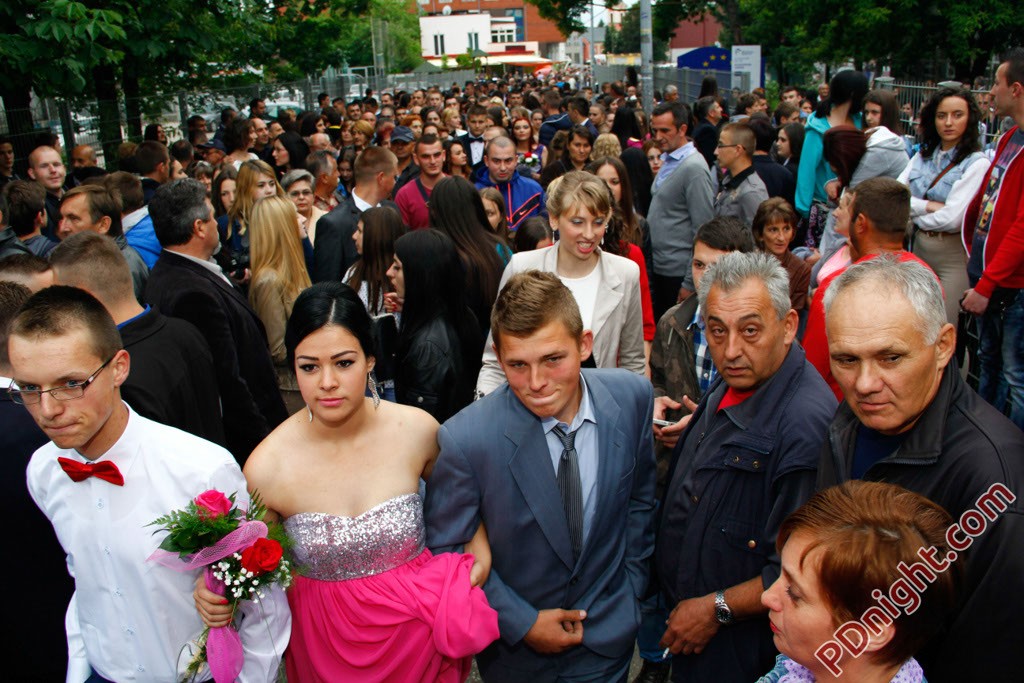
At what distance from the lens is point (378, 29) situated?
40.2 metres

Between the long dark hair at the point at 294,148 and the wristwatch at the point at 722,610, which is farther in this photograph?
the long dark hair at the point at 294,148

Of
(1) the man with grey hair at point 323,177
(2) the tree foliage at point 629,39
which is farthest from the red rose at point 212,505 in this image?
(2) the tree foliage at point 629,39

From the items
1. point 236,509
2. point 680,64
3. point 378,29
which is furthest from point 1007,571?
point 378,29

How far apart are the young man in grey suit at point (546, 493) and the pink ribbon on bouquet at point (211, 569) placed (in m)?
0.62

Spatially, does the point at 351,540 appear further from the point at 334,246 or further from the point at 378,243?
the point at 334,246

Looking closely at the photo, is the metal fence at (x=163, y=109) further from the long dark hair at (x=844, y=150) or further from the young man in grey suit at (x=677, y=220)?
the long dark hair at (x=844, y=150)

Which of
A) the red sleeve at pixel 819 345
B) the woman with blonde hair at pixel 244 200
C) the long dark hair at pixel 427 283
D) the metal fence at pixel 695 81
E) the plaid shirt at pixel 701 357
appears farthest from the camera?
the metal fence at pixel 695 81

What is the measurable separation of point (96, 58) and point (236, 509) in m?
8.28

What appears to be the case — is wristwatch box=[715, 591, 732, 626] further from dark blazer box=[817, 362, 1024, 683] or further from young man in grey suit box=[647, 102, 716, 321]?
young man in grey suit box=[647, 102, 716, 321]

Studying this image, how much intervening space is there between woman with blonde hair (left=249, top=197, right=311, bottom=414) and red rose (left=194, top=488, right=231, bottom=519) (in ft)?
9.69

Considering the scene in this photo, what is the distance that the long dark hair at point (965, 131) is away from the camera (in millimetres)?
6047

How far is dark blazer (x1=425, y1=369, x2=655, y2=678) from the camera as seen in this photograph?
2689 millimetres

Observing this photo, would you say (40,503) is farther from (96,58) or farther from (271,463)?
(96,58)

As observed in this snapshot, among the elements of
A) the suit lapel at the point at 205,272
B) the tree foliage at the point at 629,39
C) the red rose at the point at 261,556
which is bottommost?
the red rose at the point at 261,556
